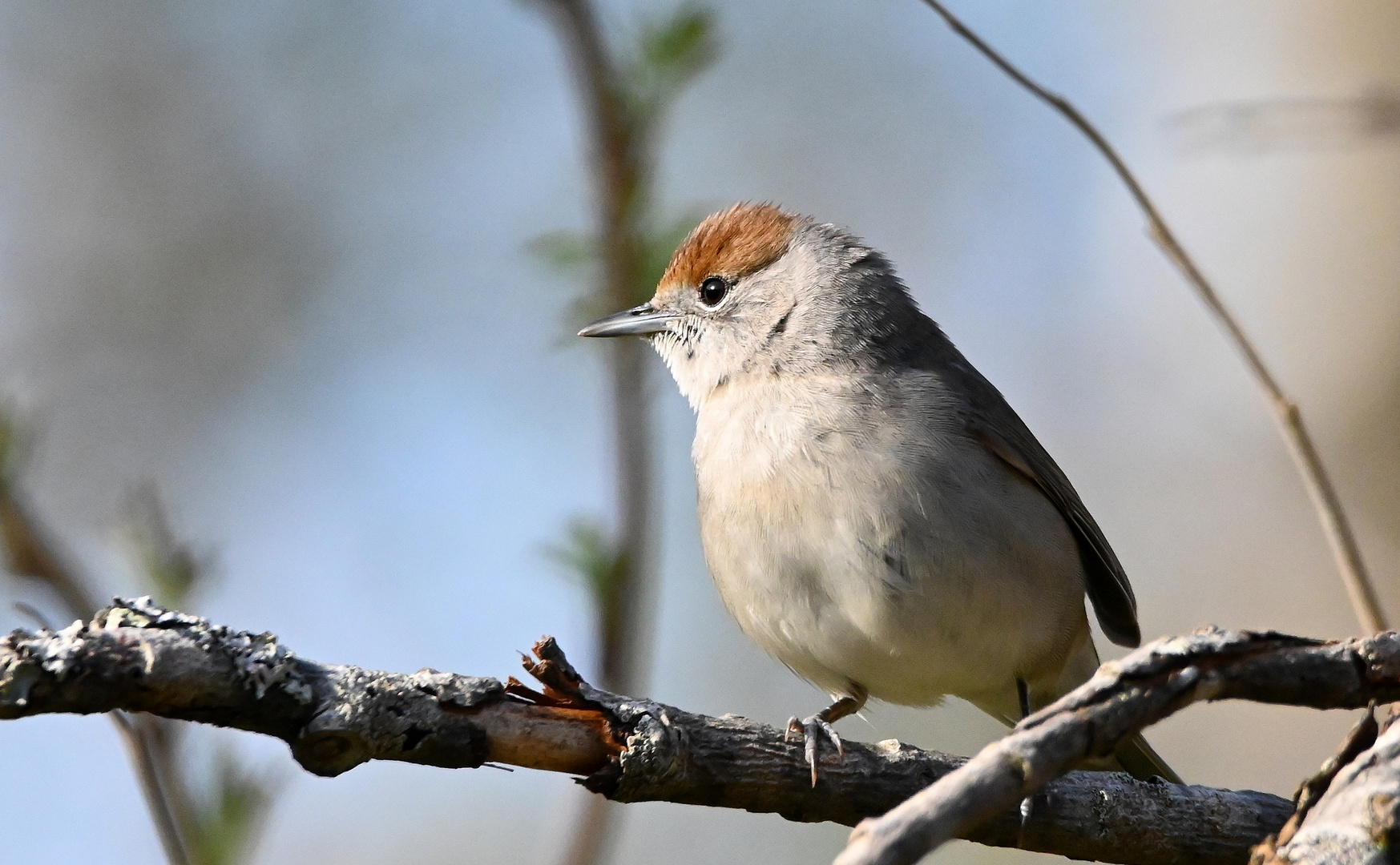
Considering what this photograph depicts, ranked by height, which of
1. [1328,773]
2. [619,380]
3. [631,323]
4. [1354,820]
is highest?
[631,323]

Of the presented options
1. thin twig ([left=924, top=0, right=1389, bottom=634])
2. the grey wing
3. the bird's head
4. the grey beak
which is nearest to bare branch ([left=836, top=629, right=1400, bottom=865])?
thin twig ([left=924, top=0, right=1389, bottom=634])

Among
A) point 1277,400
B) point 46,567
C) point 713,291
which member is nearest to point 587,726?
point 46,567

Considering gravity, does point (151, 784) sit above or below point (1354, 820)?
above

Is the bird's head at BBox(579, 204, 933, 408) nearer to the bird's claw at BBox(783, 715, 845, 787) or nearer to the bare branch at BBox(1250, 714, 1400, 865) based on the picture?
the bird's claw at BBox(783, 715, 845, 787)

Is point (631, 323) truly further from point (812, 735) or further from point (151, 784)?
point (151, 784)

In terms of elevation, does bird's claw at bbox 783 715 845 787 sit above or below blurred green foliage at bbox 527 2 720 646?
below

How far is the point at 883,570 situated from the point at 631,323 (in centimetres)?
179

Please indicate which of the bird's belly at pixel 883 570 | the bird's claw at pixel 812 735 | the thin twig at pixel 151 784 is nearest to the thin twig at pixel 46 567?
the thin twig at pixel 151 784

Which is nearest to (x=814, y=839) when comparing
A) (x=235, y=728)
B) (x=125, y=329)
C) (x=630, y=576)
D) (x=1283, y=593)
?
(x=1283, y=593)

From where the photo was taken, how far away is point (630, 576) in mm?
3873

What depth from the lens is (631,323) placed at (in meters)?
5.55

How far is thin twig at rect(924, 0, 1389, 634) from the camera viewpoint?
12.8ft

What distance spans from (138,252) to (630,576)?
26.0 feet

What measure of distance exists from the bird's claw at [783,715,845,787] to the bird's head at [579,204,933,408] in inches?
79.1
